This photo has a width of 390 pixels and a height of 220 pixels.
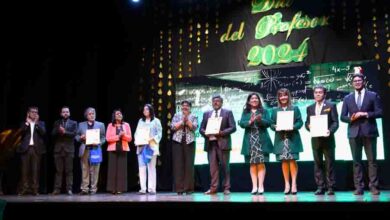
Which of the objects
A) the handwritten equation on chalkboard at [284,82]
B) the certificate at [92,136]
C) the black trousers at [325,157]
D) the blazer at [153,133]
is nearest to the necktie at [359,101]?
the black trousers at [325,157]

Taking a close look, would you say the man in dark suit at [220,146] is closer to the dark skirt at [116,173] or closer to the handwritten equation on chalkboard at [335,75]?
the dark skirt at [116,173]

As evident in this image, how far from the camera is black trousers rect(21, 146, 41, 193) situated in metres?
8.02

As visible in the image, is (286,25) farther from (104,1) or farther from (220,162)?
(104,1)

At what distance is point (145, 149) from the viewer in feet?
25.6

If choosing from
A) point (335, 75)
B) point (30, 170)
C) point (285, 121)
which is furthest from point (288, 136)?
point (30, 170)

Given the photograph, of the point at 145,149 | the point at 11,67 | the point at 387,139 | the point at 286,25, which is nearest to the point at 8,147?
the point at 145,149

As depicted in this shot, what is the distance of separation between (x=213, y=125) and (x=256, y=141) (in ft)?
2.39

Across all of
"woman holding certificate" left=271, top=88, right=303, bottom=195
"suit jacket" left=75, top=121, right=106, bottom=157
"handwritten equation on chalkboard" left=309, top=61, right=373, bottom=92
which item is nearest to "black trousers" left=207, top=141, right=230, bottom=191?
"woman holding certificate" left=271, top=88, right=303, bottom=195

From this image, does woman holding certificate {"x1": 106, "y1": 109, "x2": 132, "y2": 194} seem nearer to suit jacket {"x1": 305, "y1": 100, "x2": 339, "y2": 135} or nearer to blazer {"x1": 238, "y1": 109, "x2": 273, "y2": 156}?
blazer {"x1": 238, "y1": 109, "x2": 273, "y2": 156}

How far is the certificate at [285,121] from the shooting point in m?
6.30

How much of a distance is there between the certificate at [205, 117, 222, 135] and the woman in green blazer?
16.6 inches

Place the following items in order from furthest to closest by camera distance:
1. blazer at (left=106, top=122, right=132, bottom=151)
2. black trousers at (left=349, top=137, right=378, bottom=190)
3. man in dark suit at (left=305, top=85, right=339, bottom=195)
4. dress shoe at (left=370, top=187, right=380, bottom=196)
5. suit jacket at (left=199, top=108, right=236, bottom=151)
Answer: blazer at (left=106, top=122, right=132, bottom=151) < suit jacket at (left=199, top=108, right=236, bottom=151) < man in dark suit at (left=305, top=85, right=339, bottom=195) < black trousers at (left=349, top=137, right=378, bottom=190) < dress shoe at (left=370, top=187, right=380, bottom=196)

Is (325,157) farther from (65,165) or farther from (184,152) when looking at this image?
(65,165)

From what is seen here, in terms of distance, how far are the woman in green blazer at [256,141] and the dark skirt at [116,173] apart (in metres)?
2.41
